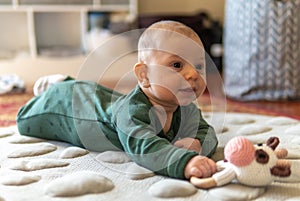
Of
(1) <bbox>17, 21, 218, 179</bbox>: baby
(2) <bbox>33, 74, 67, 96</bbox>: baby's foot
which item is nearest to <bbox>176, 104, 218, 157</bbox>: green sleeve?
(1) <bbox>17, 21, 218, 179</bbox>: baby

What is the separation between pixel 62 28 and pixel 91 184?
6.63ft

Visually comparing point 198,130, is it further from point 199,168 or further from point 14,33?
point 14,33

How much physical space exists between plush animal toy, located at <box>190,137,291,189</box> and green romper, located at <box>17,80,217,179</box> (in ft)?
0.18

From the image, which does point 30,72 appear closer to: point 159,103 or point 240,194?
point 159,103

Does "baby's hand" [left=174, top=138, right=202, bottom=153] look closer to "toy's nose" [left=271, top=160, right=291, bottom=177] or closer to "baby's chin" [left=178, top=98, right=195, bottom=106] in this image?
"baby's chin" [left=178, top=98, right=195, bottom=106]

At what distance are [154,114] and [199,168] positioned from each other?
17 cm

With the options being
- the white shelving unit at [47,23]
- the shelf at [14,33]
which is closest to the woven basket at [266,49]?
the white shelving unit at [47,23]

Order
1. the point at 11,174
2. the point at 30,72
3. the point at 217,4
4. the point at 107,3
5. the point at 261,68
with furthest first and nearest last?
the point at 217,4
the point at 107,3
the point at 30,72
the point at 261,68
the point at 11,174

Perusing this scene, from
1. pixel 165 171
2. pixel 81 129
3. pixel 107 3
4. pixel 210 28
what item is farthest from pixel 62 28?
pixel 165 171

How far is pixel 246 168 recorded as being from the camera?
0.61m

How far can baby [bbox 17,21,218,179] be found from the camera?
67 centimetres

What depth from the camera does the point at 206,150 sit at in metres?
0.78

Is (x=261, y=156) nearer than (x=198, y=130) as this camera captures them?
Yes

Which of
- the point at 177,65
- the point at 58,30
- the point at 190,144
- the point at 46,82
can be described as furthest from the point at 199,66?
the point at 58,30
